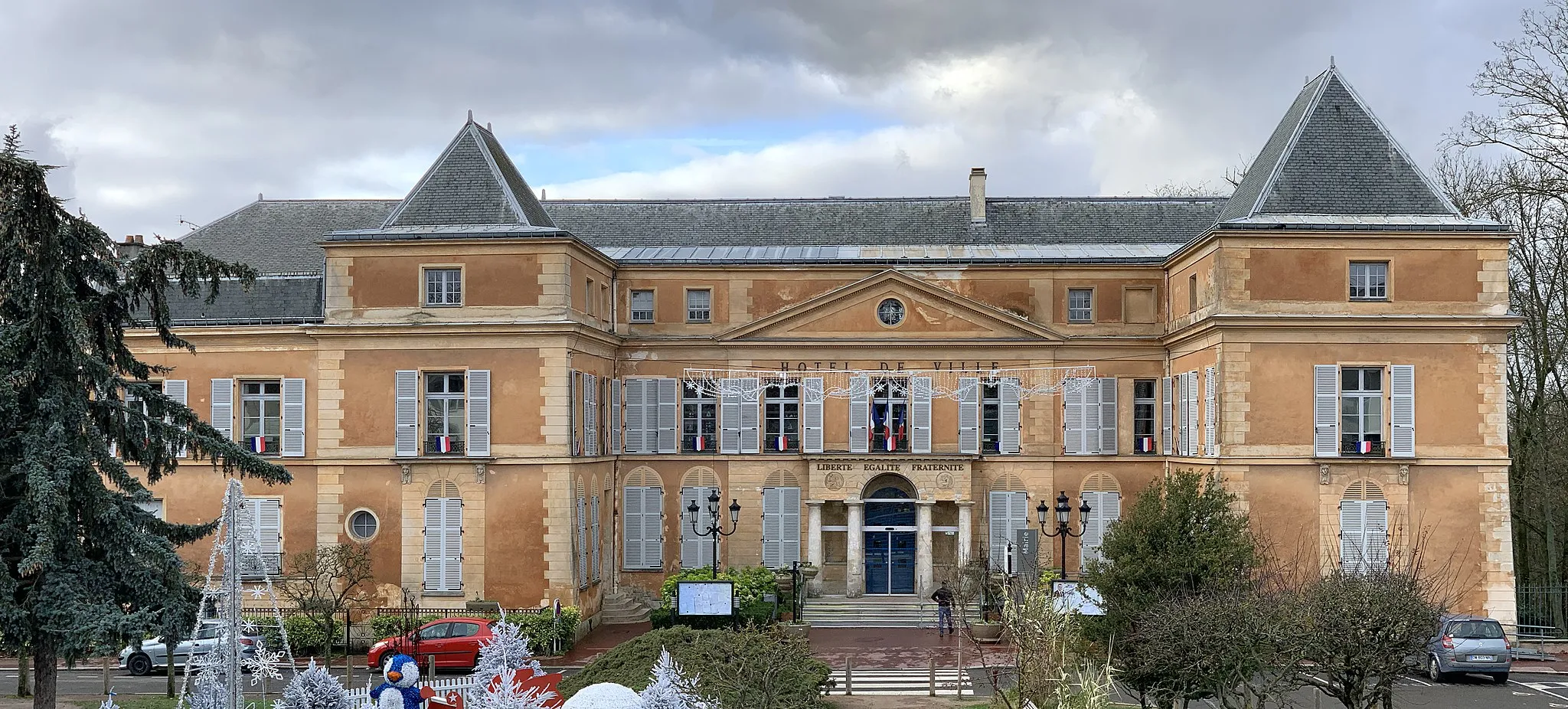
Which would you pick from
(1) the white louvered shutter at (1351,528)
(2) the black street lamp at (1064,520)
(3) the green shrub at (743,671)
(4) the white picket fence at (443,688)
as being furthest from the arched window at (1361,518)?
(4) the white picket fence at (443,688)

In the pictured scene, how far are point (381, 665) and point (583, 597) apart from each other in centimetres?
545

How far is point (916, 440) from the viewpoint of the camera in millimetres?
33438

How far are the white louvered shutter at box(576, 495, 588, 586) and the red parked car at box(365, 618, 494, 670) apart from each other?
3699mm

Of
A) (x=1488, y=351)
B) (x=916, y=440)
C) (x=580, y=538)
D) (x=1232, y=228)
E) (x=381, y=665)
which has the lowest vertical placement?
(x=381, y=665)

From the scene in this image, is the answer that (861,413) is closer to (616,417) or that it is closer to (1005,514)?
(1005,514)

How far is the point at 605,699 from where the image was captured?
39.0 feet

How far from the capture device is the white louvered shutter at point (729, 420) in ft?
112

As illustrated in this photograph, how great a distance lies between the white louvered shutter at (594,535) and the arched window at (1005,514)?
9751 millimetres

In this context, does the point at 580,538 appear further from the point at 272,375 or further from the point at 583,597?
the point at 272,375

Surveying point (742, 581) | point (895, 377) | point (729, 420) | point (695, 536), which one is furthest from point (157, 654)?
point (895, 377)

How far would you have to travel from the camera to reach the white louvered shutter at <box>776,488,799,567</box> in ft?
111

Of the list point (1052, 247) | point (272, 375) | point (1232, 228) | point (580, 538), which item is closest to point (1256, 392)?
point (1232, 228)

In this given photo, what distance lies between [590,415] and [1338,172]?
17.8 metres

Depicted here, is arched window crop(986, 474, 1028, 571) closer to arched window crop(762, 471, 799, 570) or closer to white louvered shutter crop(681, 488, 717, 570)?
arched window crop(762, 471, 799, 570)
